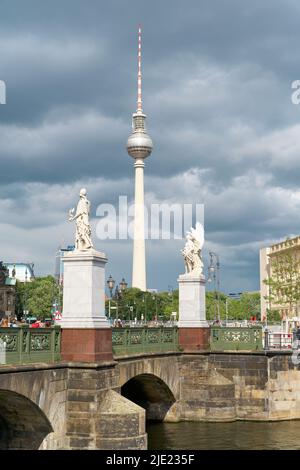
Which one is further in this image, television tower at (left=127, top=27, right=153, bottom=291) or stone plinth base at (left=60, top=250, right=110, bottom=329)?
television tower at (left=127, top=27, right=153, bottom=291)

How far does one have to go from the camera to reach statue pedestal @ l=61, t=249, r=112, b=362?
18.5 meters

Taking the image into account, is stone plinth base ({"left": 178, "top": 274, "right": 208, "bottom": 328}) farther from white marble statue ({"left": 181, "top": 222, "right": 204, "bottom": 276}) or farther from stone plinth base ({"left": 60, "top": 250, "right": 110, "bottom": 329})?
stone plinth base ({"left": 60, "top": 250, "right": 110, "bottom": 329})

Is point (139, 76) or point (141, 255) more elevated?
point (139, 76)

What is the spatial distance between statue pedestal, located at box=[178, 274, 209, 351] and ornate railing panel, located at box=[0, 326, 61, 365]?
10.7 metres

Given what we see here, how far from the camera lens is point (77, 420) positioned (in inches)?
715

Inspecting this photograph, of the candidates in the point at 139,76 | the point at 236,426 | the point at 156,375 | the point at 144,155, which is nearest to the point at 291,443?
the point at 236,426

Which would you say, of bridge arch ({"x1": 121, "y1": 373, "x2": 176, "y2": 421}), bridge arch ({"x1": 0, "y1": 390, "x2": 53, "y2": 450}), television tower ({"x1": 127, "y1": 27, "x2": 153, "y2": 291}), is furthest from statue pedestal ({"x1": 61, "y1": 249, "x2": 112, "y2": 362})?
television tower ({"x1": 127, "y1": 27, "x2": 153, "y2": 291})

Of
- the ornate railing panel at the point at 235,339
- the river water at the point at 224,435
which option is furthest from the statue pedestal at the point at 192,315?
the river water at the point at 224,435

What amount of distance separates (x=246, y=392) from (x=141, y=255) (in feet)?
328

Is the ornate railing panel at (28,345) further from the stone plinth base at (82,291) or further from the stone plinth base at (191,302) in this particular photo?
the stone plinth base at (191,302)

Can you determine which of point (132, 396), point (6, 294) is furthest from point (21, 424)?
point (6, 294)

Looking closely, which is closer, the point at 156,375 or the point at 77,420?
the point at 77,420

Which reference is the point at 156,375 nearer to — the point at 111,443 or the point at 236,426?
the point at 236,426

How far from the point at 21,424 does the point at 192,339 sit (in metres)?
11.6
